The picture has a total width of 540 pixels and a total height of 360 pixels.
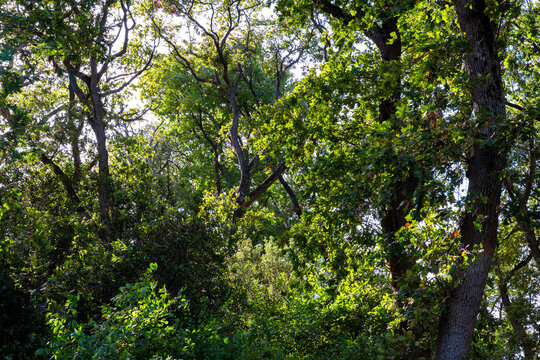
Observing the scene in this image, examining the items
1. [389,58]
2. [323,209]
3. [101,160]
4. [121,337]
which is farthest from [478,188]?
[101,160]

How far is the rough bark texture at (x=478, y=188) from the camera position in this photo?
6180 mm

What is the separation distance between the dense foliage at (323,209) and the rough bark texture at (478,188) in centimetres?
3

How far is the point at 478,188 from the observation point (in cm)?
648

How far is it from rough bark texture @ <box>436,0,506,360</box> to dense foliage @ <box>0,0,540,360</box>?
25 mm

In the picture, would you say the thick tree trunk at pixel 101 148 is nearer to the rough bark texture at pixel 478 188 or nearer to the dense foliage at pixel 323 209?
the dense foliage at pixel 323 209

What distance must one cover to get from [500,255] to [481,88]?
10692 mm

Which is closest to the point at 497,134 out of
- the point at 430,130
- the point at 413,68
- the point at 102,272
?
the point at 430,130

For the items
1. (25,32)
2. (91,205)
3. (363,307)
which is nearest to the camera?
(25,32)

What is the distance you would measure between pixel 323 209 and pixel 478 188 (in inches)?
91.4

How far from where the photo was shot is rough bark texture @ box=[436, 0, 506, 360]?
6180mm

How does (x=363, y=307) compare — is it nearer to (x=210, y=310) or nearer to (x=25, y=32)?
(x=210, y=310)

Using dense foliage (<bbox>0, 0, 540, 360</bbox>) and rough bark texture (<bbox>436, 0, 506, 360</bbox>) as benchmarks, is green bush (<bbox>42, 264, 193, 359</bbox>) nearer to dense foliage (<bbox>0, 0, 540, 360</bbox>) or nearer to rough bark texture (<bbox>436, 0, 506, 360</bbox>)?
dense foliage (<bbox>0, 0, 540, 360</bbox>)

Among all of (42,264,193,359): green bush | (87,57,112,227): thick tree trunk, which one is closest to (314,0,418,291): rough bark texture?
(42,264,193,359): green bush

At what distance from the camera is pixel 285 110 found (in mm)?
9148
